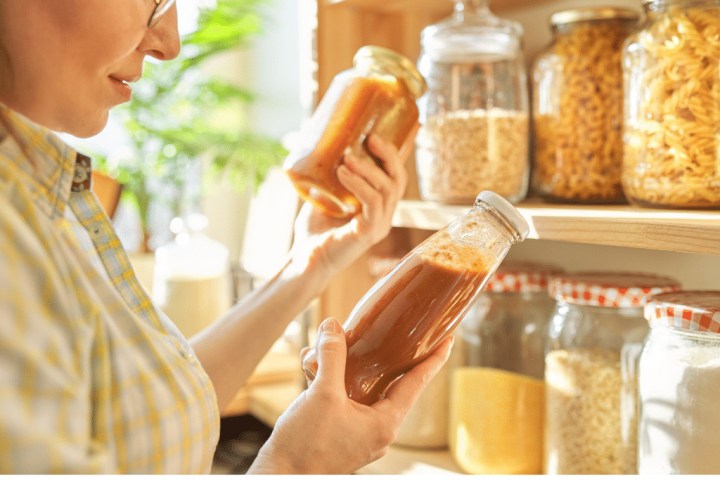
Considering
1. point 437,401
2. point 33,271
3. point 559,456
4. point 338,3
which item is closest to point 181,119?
point 338,3

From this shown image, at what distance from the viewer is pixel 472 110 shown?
88 cm

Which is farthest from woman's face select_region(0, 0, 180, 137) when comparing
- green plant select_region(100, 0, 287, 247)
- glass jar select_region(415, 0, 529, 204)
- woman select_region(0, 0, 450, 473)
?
green plant select_region(100, 0, 287, 247)

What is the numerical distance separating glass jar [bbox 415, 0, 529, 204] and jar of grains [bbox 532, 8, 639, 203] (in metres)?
0.05

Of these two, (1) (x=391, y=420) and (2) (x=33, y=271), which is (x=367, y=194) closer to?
(1) (x=391, y=420)

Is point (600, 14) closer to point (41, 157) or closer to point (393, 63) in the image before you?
point (393, 63)

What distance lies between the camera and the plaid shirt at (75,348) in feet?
1.28

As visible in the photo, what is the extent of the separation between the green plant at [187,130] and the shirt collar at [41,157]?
5.64ft

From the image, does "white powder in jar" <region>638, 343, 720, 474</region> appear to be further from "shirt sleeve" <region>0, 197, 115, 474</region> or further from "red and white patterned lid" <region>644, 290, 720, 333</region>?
"shirt sleeve" <region>0, 197, 115, 474</region>

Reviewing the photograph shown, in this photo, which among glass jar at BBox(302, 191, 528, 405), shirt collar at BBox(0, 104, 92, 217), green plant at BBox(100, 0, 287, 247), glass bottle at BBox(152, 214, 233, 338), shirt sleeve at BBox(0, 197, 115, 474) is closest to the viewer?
shirt sleeve at BBox(0, 197, 115, 474)

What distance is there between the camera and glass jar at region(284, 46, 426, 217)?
786 millimetres

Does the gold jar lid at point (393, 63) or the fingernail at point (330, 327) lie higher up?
the gold jar lid at point (393, 63)

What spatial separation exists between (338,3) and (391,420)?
0.66 metres

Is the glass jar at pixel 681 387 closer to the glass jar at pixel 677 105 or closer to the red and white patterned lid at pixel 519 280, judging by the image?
the glass jar at pixel 677 105

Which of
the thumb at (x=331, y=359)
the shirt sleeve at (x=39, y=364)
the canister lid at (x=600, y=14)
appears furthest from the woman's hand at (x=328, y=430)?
the canister lid at (x=600, y=14)
